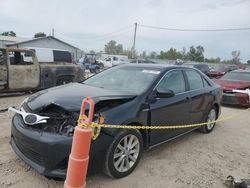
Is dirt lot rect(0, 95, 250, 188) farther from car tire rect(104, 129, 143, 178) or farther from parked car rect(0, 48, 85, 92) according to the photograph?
parked car rect(0, 48, 85, 92)

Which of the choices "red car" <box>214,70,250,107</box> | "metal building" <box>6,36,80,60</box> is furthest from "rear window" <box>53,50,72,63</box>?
"red car" <box>214,70,250,107</box>

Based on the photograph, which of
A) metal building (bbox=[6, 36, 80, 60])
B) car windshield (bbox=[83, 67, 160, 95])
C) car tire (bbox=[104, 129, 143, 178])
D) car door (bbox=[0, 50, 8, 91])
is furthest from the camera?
metal building (bbox=[6, 36, 80, 60])

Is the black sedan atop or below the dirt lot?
atop

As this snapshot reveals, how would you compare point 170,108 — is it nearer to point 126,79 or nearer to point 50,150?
point 126,79

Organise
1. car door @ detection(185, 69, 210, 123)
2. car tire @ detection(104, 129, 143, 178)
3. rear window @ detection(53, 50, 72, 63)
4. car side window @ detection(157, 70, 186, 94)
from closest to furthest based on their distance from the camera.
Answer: car tire @ detection(104, 129, 143, 178) < car side window @ detection(157, 70, 186, 94) < car door @ detection(185, 69, 210, 123) < rear window @ detection(53, 50, 72, 63)

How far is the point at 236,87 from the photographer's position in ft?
30.5

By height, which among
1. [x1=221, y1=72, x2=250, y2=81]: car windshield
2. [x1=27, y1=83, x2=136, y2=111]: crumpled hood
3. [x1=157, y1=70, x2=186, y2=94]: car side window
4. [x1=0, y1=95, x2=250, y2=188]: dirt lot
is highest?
[x1=157, y1=70, x2=186, y2=94]: car side window

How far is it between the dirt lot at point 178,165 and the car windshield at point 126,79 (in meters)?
1.18

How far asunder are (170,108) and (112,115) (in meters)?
1.33

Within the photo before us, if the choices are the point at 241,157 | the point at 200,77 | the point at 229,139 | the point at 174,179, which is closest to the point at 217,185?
the point at 174,179

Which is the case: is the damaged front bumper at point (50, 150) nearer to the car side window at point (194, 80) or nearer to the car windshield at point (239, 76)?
the car side window at point (194, 80)

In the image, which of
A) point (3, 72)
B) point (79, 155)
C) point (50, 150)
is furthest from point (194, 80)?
point (3, 72)

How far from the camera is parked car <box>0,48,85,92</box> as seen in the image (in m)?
8.08

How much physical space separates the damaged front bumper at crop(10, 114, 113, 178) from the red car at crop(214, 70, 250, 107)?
270 inches
